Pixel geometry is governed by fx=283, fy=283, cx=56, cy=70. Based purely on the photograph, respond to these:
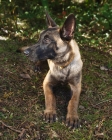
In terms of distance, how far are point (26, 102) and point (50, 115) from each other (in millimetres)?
522

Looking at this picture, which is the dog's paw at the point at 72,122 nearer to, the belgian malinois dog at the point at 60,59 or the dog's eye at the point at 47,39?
the belgian malinois dog at the point at 60,59

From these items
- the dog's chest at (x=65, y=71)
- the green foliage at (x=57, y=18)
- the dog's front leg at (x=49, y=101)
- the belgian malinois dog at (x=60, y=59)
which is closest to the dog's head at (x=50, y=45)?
the belgian malinois dog at (x=60, y=59)

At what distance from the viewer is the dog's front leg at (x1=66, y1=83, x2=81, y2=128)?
3.77m

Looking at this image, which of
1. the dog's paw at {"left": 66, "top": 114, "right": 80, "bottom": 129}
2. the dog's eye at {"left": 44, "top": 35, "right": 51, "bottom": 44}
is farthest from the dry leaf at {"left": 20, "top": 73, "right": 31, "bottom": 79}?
the dog's paw at {"left": 66, "top": 114, "right": 80, "bottom": 129}

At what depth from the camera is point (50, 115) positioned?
151 inches

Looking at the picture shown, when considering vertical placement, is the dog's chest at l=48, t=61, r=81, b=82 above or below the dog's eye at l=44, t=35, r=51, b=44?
below

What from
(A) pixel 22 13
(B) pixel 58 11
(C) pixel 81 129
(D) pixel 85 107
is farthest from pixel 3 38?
(C) pixel 81 129

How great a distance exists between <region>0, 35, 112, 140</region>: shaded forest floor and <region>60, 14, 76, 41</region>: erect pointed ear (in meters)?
0.98

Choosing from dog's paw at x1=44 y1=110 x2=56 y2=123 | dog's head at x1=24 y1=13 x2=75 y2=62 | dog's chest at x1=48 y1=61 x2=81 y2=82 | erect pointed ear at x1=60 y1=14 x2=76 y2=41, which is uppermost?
erect pointed ear at x1=60 y1=14 x2=76 y2=41

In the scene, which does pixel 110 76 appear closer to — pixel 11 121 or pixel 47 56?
pixel 47 56

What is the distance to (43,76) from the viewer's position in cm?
498

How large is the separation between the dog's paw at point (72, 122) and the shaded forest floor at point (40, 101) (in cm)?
7

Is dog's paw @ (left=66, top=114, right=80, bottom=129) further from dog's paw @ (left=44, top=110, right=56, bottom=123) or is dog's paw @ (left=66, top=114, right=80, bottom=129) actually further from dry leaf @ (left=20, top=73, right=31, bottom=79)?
dry leaf @ (left=20, top=73, right=31, bottom=79)

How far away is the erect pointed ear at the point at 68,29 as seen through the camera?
384cm
